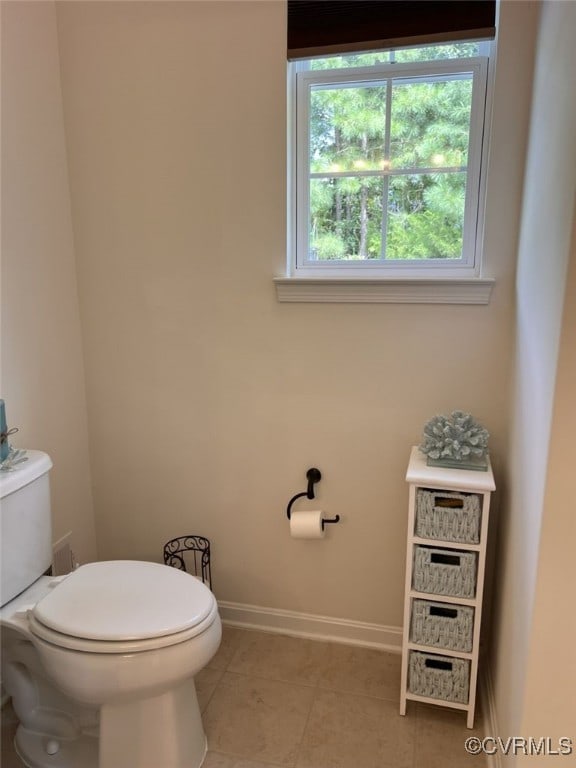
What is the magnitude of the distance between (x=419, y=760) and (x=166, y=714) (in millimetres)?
710

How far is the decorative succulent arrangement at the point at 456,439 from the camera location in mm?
1581

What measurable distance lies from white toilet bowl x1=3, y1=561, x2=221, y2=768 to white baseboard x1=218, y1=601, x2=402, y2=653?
54 cm

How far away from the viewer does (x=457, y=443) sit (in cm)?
158

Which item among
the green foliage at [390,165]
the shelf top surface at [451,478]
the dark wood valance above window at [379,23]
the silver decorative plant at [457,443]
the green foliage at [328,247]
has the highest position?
the dark wood valance above window at [379,23]

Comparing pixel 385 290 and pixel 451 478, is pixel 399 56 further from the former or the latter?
pixel 451 478

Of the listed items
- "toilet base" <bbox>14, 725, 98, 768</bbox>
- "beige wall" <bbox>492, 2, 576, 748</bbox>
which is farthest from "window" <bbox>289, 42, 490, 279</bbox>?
"toilet base" <bbox>14, 725, 98, 768</bbox>

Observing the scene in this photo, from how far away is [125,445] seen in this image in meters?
2.09

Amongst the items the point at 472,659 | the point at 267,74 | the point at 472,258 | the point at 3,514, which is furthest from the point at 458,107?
the point at 3,514

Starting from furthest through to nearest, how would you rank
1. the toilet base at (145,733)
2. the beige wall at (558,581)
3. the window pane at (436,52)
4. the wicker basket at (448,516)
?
the window pane at (436,52)
the wicker basket at (448,516)
the toilet base at (145,733)
the beige wall at (558,581)

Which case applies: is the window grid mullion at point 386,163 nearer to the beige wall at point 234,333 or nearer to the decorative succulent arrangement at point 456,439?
the beige wall at point 234,333

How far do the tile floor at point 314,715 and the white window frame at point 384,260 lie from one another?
1235 millimetres

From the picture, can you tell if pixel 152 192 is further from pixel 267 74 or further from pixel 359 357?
pixel 359 357

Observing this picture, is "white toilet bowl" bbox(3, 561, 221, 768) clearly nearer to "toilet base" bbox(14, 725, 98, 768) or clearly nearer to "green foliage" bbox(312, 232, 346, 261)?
"toilet base" bbox(14, 725, 98, 768)

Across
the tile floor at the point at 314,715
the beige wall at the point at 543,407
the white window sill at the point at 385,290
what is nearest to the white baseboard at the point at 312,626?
the tile floor at the point at 314,715
